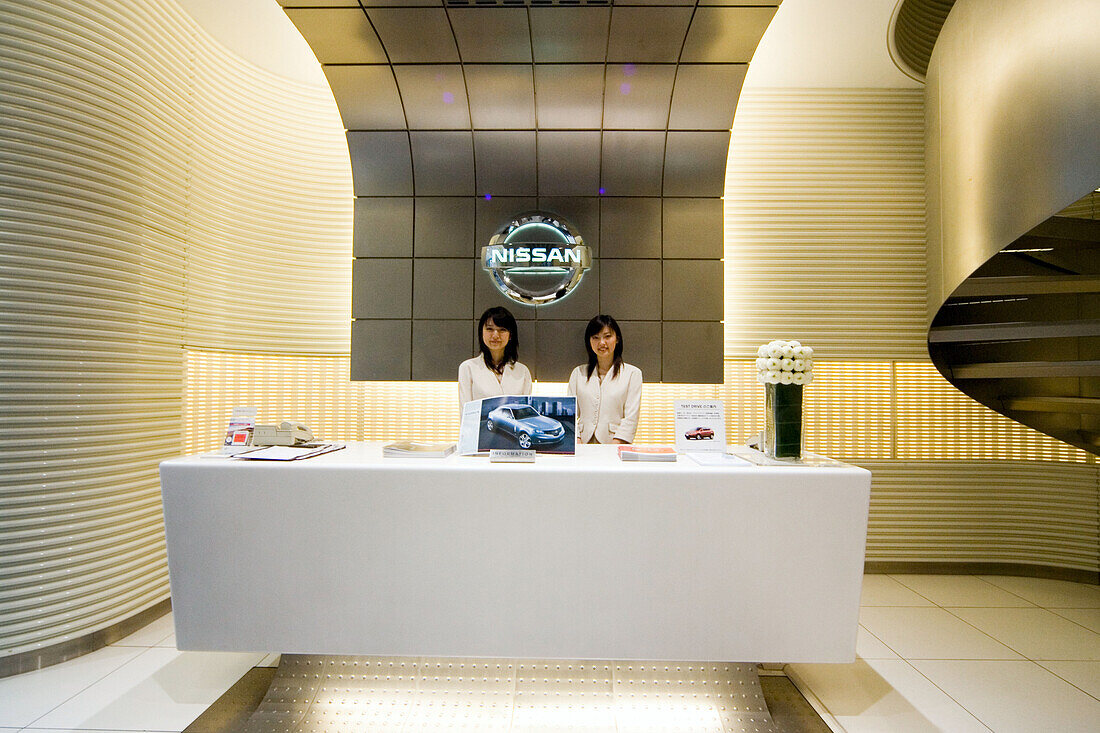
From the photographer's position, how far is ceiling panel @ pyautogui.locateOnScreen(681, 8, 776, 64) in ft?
12.8

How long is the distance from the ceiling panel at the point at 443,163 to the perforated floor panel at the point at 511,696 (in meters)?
3.53

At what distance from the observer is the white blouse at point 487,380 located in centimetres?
441

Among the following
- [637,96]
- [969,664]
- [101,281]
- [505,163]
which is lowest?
[969,664]

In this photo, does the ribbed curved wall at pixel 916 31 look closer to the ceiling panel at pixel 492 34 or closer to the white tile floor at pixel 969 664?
the ceiling panel at pixel 492 34

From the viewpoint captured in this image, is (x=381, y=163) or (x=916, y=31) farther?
(x=381, y=163)

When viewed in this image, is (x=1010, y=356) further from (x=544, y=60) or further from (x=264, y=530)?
(x=264, y=530)

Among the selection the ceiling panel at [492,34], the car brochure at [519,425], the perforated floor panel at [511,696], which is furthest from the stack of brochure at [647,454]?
the ceiling panel at [492,34]

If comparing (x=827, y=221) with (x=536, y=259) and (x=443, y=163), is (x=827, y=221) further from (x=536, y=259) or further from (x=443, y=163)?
(x=443, y=163)

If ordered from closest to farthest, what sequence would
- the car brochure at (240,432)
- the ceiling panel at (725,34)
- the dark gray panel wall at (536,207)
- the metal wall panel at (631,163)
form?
1. the car brochure at (240,432)
2. the ceiling panel at (725,34)
3. the dark gray panel wall at (536,207)
4. the metal wall panel at (631,163)

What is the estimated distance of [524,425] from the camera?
2.71 metres

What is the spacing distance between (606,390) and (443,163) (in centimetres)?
229

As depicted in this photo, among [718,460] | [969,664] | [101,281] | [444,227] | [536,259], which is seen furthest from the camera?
[444,227]

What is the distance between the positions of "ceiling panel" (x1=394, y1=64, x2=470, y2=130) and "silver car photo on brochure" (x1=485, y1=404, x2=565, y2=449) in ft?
9.52

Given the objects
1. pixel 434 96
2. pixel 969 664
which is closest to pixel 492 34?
pixel 434 96
